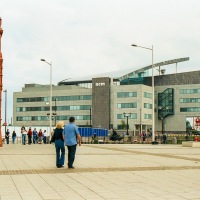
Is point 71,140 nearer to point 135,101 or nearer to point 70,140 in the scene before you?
point 70,140

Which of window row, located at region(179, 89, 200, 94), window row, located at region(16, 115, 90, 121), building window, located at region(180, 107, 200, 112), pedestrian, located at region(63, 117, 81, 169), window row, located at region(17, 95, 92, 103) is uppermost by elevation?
window row, located at region(179, 89, 200, 94)

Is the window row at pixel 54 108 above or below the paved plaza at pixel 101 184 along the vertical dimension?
above

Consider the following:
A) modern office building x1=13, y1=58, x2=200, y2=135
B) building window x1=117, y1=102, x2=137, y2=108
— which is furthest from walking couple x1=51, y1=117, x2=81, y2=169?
building window x1=117, y1=102, x2=137, y2=108

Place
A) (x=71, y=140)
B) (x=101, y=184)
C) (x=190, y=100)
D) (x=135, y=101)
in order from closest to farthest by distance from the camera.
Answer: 1. (x=101, y=184)
2. (x=71, y=140)
3. (x=135, y=101)
4. (x=190, y=100)

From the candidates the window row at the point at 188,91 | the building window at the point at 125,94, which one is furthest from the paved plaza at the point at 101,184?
the window row at the point at 188,91

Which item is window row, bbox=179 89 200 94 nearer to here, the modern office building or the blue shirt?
the modern office building

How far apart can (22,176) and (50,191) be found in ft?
9.76

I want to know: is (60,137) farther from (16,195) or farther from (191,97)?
(191,97)

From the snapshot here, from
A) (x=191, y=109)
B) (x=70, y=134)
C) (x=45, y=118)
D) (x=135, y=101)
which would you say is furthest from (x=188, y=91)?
(x=70, y=134)

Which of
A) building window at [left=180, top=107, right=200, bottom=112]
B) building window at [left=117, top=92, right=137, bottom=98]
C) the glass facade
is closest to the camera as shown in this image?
building window at [left=117, top=92, right=137, bottom=98]

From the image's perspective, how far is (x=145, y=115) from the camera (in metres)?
115

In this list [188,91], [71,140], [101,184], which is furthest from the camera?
[188,91]

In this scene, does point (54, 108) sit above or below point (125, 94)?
below

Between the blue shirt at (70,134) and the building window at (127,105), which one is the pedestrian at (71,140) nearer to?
the blue shirt at (70,134)
